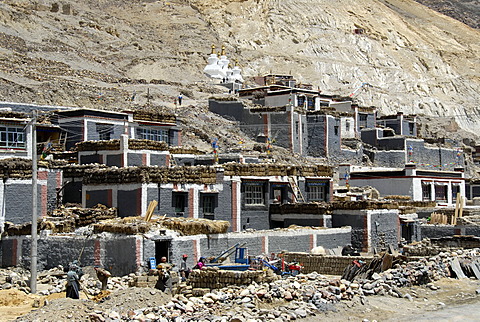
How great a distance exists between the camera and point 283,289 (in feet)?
85.1

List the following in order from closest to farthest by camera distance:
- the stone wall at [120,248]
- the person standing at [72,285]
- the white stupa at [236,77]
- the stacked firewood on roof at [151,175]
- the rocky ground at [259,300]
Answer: the rocky ground at [259,300], the person standing at [72,285], the stone wall at [120,248], the stacked firewood on roof at [151,175], the white stupa at [236,77]

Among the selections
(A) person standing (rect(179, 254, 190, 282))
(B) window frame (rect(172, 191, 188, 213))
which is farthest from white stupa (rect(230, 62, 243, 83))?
(A) person standing (rect(179, 254, 190, 282))

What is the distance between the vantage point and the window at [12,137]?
133 feet

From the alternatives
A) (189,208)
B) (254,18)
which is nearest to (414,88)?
(254,18)

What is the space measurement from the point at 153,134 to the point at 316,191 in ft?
41.0

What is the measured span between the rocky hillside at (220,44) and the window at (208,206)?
32866 millimetres

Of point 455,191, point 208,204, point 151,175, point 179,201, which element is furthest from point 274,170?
point 455,191

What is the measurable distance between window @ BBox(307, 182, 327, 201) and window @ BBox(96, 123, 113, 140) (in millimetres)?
13518

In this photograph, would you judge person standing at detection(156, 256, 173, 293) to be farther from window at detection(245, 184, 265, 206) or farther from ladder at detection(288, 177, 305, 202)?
ladder at detection(288, 177, 305, 202)

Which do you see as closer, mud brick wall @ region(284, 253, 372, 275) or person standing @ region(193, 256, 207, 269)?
person standing @ region(193, 256, 207, 269)

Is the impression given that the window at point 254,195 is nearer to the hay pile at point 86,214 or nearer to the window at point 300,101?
A: the hay pile at point 86,214

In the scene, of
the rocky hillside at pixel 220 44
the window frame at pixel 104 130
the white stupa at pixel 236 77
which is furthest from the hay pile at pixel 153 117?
the white stupa at pixel 236 77

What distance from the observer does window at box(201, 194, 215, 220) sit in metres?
38.4

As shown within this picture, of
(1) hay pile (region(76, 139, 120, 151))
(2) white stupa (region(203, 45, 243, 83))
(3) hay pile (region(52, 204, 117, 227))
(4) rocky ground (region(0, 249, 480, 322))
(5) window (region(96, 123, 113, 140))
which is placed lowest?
(4) rocky ground (region(0, 249, 480, 322))
